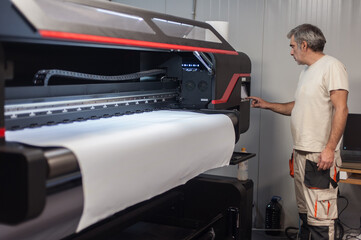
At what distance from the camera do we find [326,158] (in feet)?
10.3

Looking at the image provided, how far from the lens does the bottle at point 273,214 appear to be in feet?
13.7

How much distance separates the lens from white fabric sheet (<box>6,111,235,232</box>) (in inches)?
57.7

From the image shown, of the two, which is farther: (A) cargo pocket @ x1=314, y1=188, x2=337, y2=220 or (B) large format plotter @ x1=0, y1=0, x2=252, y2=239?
(A) cargo pocket @ x1=314, y1=188, x2=337, y2=220

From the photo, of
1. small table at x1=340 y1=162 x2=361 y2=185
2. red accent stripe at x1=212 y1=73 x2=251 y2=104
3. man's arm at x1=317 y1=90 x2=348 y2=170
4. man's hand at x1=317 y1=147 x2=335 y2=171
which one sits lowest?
small table at x1=340 y1=162 x2=361 y2=185

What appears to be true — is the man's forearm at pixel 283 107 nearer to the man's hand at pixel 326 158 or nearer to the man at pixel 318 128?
the man at pixel 318 128

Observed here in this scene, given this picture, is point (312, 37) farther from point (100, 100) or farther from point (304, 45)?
point (100, 100)

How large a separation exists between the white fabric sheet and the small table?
1569 millimetres

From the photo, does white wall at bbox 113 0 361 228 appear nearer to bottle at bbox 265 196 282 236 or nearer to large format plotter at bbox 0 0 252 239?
bottle at bbox 265 196 282 236

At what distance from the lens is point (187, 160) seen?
203 cm

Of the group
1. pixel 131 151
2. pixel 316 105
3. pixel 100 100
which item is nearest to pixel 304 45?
pixel 316 105

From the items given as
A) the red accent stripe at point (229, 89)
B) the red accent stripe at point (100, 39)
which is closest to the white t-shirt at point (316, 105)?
the red accent stripe at point (229, 89)

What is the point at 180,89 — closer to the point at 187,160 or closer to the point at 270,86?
the point at 187,160

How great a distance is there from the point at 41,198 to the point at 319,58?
249 centimetres

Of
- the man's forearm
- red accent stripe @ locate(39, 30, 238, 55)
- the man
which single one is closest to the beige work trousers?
the man
